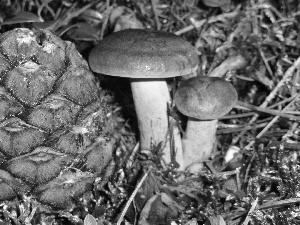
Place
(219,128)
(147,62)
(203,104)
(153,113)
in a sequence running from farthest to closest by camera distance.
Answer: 1. (219,128)
2. (153,113)
3. (203,104)
4. (147,62)

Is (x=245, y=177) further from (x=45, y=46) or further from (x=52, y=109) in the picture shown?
(x=45, y=46)

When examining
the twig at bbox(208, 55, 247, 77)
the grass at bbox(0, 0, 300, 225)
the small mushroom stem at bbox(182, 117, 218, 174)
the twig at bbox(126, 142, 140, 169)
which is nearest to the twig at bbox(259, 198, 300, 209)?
the grass at bbox(0, 0, 300, 225)

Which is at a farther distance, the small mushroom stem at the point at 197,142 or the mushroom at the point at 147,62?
the small mushroom stem at the point at 197,142

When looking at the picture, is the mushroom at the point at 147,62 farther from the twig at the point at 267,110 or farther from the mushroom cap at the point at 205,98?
the twig at the point at 267,110

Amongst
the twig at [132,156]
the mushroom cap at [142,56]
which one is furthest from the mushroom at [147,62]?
the twig at [132,156]

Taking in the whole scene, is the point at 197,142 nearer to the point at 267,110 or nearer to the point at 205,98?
the point at 205,98

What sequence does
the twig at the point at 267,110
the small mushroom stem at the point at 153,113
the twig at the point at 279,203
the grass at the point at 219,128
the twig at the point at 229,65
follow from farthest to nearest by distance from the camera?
the twig at the point at 229,65
the twig at the point at 267,110
the small mushroom stem at the point at 153,113
the grass at the point at 219,128
the twig at the point at 279,203

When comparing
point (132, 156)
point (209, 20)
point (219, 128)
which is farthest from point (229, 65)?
point (132, 156)
